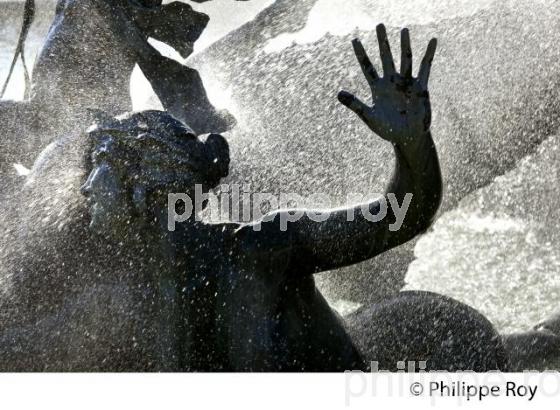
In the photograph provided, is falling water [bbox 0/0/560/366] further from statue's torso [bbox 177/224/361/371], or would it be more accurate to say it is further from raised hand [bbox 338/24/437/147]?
raised hand [bbox 338/24/437/147]

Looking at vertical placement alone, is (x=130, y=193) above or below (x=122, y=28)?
below

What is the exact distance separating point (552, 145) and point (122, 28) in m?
1.95

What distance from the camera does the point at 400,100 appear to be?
8.97 ft

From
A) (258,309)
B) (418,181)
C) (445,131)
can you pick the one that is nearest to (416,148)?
(418,181)

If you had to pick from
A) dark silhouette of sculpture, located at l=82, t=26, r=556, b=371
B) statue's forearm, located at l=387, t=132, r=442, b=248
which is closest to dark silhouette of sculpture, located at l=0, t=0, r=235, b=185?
dark silhouette of sculpture, located at l=82, t=26, r=556, b=371

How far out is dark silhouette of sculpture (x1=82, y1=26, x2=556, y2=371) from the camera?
301cm

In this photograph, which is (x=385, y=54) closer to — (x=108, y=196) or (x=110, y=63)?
(x=108, y=196)

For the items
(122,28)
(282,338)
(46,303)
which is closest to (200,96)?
(122,28)

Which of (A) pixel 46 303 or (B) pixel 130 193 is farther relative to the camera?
(A) pixel 46 303

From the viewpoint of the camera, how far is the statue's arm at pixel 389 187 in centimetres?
273

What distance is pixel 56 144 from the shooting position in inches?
142

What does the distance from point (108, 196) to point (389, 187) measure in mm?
806

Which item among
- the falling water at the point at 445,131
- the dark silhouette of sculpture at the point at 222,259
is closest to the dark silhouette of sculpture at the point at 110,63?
the falling water at the point at 445,131
